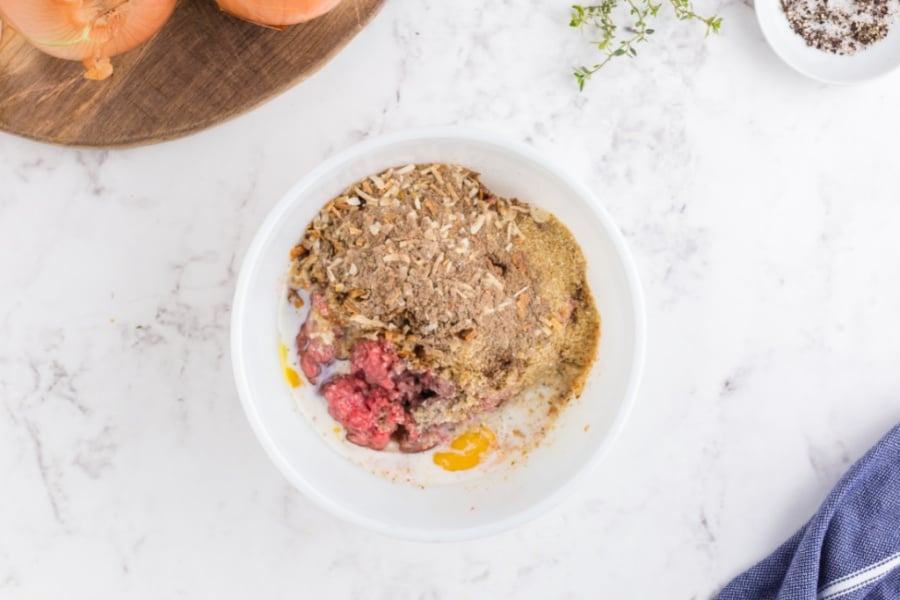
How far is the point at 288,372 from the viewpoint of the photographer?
3.93ft

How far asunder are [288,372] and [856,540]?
0.80 m

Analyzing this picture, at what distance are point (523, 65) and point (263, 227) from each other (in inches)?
16.6

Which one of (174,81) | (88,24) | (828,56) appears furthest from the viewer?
(828,56)

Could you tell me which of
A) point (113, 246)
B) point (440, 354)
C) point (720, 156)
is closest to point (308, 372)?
point (440, 354)

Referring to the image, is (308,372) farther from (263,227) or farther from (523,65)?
(523,65)

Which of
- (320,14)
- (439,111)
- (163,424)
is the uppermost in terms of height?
(320,14)

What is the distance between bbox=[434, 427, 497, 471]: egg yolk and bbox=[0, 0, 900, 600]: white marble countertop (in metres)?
0.14

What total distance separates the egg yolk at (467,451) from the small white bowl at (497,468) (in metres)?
0.03

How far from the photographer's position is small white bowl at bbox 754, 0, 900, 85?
4.07 feet

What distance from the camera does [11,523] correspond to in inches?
49.4

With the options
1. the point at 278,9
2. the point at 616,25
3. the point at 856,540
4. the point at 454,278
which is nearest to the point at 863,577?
the point at 856,540

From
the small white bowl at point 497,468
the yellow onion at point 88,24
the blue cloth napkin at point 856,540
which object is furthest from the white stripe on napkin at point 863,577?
the yellow onion at point 88,24

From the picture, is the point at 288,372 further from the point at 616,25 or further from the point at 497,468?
the point at 616,25

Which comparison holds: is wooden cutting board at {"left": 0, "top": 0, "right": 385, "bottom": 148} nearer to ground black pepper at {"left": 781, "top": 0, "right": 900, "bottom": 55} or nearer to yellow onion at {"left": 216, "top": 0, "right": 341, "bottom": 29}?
yellow onion at {"left": 216, "top": 0, "right": 341, "bottom": 29}
